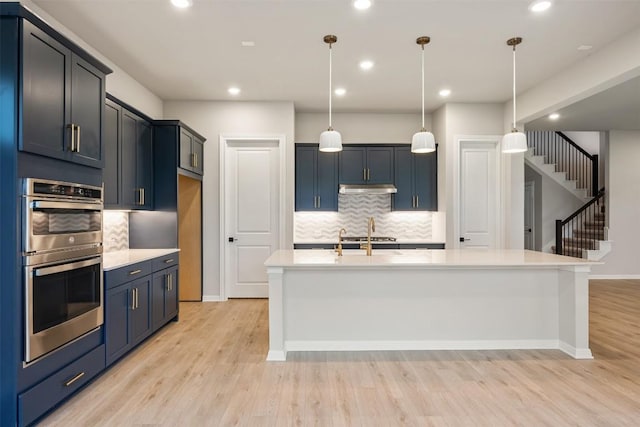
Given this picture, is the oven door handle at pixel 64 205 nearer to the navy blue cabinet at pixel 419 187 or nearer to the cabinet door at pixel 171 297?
the cabinet door at pixel 171 297

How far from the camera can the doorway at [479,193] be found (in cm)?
575

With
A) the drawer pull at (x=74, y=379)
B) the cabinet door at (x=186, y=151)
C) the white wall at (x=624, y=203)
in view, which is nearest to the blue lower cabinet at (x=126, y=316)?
the drawer pull at (x=74, y=379)

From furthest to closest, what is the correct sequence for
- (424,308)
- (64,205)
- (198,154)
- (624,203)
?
(624,203), (198,154), (424,308), (64,205)

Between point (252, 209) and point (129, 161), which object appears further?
point (252, 209)

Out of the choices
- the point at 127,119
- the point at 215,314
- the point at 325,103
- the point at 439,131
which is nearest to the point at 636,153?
the point at 439,131

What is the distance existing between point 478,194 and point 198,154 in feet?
13.9

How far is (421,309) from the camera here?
3.48 metres

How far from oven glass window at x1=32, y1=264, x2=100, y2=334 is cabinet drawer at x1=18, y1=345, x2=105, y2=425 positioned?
0.34m

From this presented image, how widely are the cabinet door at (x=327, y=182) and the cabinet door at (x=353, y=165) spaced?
11cm

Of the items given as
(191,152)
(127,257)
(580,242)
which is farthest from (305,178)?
(580,242)

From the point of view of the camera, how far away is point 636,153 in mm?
7289

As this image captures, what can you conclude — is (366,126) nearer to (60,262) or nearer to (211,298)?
(211,298)

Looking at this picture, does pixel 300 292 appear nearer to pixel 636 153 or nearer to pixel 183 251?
pixel 183 251

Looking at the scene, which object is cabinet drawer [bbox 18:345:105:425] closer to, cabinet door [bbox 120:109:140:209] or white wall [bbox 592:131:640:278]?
cabinet door [bbox 120:109:140:209]
